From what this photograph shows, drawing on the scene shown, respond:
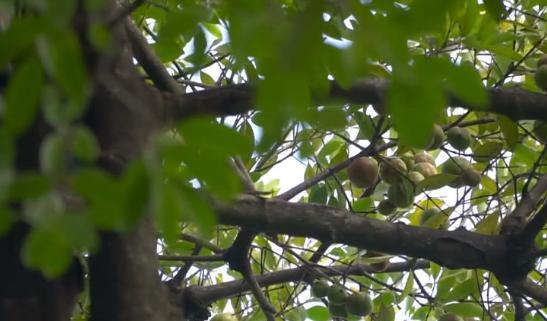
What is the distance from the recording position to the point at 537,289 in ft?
5.91

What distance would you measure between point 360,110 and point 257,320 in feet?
1.86

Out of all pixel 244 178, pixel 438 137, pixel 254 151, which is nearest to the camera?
pixel 254 151

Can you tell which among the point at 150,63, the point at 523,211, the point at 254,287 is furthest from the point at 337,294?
the point at 150,63

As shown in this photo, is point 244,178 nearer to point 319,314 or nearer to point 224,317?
point 224,317

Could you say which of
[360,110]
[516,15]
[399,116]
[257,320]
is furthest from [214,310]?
[399,116]

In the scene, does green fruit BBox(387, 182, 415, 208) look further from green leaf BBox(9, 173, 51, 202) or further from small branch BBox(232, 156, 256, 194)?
green leaf BBox(9, 173, 51, 202)

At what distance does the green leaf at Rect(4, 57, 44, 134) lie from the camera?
83 cm

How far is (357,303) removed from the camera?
2213 millimetres

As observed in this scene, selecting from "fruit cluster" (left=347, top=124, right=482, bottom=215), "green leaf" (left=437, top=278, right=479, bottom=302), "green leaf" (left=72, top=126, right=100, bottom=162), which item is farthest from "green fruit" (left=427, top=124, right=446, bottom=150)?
"green leaf" (left=72, top=126, right=100, bottom=162)

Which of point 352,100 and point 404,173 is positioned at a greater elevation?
point 404,173

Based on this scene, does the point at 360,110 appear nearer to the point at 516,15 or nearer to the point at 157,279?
the point at 516,15

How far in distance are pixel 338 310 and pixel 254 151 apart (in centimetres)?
124

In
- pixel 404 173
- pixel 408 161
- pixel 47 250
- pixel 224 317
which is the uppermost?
pixel 408 161

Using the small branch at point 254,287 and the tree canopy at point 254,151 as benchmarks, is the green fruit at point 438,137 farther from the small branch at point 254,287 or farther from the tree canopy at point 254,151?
the small branch at point 254,287
